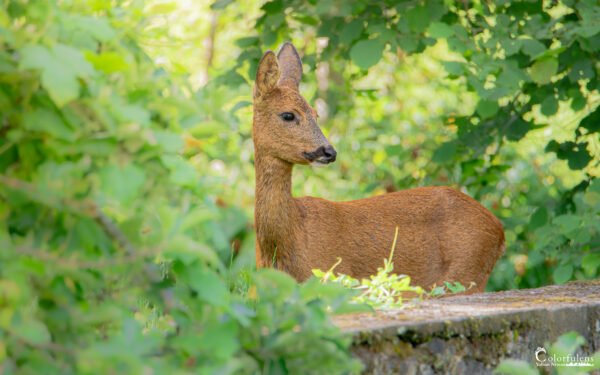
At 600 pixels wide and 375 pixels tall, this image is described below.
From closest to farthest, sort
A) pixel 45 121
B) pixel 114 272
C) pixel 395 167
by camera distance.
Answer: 1. pixel 45 121
2. pixel 114 272
3. pixel 395 167

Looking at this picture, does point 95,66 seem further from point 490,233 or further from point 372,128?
point 372,128

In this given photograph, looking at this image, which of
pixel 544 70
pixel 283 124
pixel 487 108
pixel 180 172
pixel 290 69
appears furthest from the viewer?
pixel 487 108

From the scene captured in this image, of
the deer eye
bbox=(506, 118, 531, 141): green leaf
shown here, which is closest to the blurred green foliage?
the deer eye

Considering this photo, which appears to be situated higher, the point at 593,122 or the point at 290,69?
the point at 290,69

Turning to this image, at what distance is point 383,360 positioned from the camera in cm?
305

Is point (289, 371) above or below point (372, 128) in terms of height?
above

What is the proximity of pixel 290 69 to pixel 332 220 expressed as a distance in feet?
3.11

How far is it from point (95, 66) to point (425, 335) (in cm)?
140

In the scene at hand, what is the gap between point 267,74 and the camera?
5.88 meters

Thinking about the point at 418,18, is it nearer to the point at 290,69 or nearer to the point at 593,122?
the point at 290,69

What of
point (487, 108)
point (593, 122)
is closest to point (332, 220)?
point (487, 108)

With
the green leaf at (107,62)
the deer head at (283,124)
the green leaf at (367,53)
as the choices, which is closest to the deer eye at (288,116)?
the deer head at (283,124)

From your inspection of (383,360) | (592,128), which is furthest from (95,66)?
(592,128)

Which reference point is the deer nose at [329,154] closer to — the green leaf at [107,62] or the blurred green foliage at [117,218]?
the blurred green foliage at [117,218]
